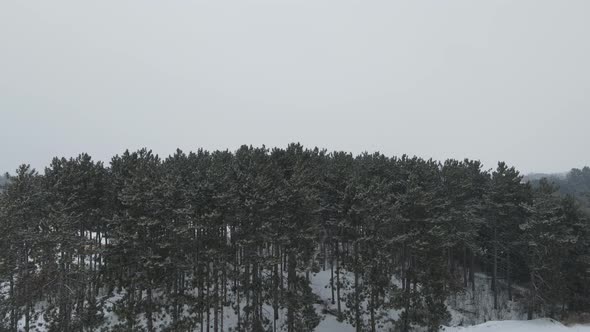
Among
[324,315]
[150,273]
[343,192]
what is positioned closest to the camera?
[150,273]

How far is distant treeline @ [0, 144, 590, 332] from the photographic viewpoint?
1167 inches

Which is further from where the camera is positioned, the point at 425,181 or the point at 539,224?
the point at 425,181

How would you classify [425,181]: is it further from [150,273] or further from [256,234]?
[150,273]

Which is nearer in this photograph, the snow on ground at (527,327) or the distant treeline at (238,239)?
the distant treeline at (238,239)

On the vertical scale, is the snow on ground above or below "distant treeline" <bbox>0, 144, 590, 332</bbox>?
below

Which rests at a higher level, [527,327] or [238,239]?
[238,239]

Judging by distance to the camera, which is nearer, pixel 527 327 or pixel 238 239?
pixel 238 239

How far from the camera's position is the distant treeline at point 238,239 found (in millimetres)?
29641

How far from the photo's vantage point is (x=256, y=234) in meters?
32.9

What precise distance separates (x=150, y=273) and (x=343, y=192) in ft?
61.2

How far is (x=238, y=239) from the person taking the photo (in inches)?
1291

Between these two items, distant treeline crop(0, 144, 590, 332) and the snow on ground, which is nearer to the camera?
distant treeline crop(0, 144, 590, 332)

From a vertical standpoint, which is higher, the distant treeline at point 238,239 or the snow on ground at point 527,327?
the distant treeline at point 238,239

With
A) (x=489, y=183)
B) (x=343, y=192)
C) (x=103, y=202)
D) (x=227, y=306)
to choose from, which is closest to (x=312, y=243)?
(x=343, y=192)
